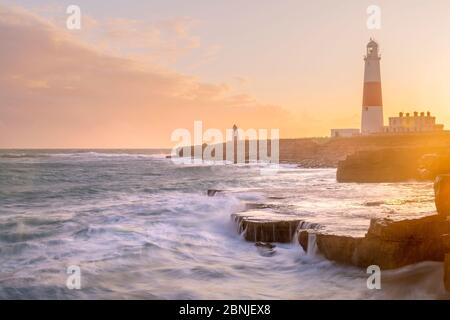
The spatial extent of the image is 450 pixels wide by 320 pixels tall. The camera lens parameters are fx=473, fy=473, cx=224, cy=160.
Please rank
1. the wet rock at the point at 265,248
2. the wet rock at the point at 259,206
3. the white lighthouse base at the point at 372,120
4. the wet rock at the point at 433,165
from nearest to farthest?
the wet rock at the point at 265,248, the wet rock at the point at 259,206, the wet rock at the point at 433,165, the white lighthouse base at the point at 372,120

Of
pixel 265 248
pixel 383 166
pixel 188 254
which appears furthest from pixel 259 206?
pixel 383 166

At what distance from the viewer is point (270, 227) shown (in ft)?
41.1

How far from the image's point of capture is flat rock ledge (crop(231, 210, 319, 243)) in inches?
482

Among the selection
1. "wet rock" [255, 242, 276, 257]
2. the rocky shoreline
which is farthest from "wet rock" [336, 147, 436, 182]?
the rocky shoreline

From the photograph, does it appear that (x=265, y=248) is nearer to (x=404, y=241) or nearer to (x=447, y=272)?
(x=404, y=241)

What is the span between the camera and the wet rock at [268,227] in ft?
40.3

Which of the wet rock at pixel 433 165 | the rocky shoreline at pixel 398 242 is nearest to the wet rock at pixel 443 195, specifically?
the rocky shoreline at pixel 398 242

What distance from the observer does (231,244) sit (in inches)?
512

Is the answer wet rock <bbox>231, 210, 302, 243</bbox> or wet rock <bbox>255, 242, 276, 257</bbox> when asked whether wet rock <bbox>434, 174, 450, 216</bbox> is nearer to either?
wet rock <bbox>231, 210, 302, 243</bbox>

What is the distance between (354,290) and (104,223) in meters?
9.61

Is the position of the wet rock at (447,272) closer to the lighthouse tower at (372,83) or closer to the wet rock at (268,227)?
the wet rock at (268,227)

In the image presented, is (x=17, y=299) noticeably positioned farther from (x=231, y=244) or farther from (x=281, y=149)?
(x=281, y=149)

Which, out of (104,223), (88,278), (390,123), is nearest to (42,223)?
(104,223)

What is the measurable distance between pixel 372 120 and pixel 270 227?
3625 centimetres
